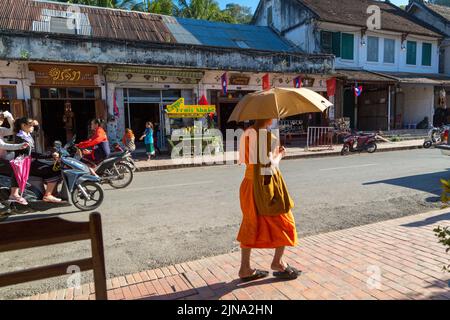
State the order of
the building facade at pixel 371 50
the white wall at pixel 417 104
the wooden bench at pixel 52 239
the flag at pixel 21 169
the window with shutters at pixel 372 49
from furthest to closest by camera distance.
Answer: the white wall at pixel 417 104 → the window with shutters at pixel 372 49 → the building facade at pixel 371 50 → the flag at pixel 21 169 → the wooden bench at pixel 52 239

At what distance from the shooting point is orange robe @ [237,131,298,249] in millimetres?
3229

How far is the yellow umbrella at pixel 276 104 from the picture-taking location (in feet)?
10.0

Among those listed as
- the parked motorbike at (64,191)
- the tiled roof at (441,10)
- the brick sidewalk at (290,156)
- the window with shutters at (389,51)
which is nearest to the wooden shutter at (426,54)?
the window with shutters at (389,51)

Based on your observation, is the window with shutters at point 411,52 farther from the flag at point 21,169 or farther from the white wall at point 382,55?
the flag at point 21,169

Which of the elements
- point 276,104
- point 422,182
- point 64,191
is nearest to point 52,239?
point 276,104

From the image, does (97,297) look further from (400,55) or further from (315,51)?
(400,55)

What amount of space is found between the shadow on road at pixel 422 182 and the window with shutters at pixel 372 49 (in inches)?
580

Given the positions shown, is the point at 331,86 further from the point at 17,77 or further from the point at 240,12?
the point at 240,12

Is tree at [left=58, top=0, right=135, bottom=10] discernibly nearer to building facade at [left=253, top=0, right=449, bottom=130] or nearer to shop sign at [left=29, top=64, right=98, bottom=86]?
building facade at [left=253, top=0, right=449, bottom=130]

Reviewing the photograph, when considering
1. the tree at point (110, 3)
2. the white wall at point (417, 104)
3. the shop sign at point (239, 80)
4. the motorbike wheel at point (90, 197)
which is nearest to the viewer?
the motorbike wheel at point (90, 197)

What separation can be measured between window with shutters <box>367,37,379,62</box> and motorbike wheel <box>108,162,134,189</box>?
61.3 ft

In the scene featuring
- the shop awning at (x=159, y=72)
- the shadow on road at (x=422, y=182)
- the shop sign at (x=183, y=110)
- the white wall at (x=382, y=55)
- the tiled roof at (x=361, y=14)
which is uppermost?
the tiled roof at (x=361, y=14)

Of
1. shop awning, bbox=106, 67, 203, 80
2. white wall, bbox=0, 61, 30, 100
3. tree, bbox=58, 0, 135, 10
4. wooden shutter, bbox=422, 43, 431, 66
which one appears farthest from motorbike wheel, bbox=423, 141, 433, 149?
tree, bbox=58, 0, 135, 10

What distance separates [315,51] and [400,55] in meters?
7.09
